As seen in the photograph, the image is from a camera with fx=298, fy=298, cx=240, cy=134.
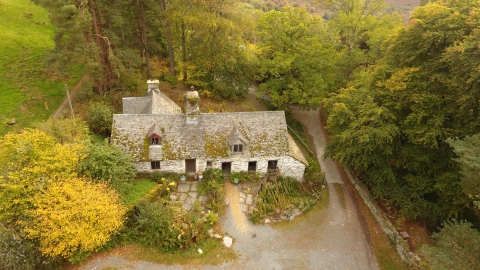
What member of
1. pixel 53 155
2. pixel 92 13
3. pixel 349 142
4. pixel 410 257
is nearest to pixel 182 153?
pixel 53 155

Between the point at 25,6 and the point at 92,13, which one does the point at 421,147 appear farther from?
the point at 25,6

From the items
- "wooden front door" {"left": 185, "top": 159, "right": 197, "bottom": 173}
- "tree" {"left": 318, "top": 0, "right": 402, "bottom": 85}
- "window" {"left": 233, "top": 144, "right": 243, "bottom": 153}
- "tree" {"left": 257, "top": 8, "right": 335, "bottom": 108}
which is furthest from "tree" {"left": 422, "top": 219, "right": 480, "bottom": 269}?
"tree" {"left": 318, "top": 0, "right": 402, "bottom": 85}

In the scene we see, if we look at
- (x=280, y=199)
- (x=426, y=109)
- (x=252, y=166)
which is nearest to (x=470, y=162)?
(x=426, y=109)

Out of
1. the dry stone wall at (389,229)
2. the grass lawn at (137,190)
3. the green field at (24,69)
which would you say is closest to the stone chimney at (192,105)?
the grass lawn at (137,190)

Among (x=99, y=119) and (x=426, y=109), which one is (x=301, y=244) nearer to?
(x=426, y=109)

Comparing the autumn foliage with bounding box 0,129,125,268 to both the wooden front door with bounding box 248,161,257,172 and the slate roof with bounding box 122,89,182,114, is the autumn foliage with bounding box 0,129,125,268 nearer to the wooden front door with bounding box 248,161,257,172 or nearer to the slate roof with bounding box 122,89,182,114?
the slate roof with bounding box 122,89,182,114
